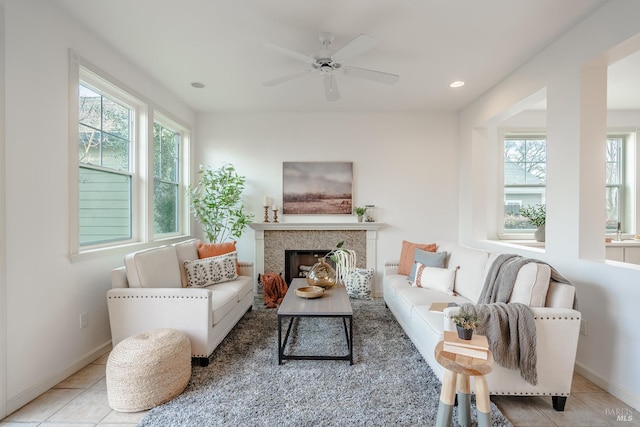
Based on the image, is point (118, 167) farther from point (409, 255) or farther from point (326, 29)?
point (409, 255)

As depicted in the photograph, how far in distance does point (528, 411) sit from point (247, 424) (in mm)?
1721

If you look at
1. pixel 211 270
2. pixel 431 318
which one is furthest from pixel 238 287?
pixel 431 318

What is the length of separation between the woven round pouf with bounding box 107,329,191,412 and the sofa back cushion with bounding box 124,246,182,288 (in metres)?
0.61

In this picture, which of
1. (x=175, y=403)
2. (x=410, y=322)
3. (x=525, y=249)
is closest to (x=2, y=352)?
(x=175, y=403)

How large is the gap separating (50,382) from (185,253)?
4.79 feet

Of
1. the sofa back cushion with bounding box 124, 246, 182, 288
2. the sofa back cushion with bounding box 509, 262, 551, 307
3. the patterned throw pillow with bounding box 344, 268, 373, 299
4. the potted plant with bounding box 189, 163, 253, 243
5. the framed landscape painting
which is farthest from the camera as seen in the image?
the framed landscape painting

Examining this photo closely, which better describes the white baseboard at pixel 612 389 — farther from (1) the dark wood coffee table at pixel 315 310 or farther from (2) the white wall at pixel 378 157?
(2) the white wall at pixel 378 157

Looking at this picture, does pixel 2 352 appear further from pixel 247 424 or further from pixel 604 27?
pixel 604 27

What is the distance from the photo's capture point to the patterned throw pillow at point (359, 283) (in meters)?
4.28

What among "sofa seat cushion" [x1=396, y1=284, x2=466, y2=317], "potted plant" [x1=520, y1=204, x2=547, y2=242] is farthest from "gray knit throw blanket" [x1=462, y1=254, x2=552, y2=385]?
"potted plant" [x1=520, y1=204, x2=547, y2=242]

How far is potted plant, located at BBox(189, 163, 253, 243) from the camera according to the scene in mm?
4129

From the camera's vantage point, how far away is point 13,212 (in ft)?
6.23

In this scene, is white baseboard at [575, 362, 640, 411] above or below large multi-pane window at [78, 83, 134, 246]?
below

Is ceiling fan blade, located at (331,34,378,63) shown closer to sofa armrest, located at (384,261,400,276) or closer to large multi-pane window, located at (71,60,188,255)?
large multi-pane window, located at (71,60,188,255)
